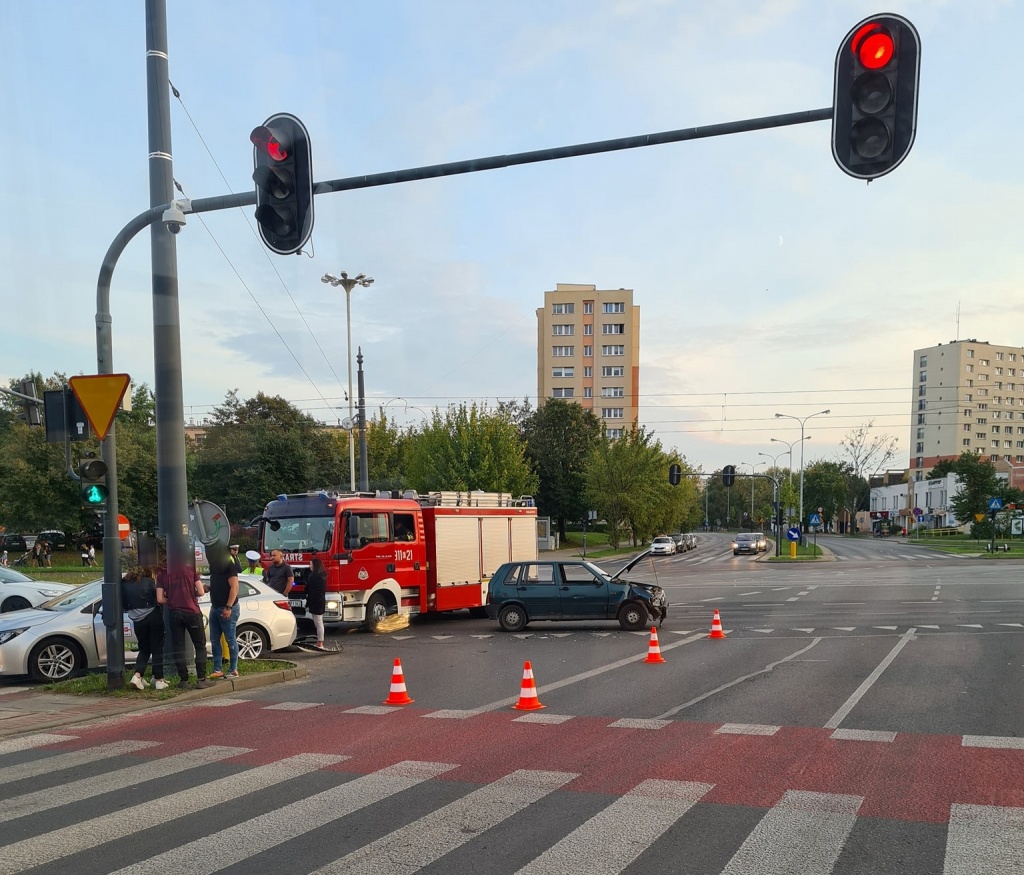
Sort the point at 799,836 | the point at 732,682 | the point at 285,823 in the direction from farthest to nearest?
the point at 732,682
the point at 285,823
the point at 799,836

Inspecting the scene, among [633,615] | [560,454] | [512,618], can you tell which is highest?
[560,454]

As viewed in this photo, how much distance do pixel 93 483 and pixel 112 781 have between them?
5173 mm

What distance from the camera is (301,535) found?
19156 millimetres

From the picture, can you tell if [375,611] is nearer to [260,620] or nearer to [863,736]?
[260,620]

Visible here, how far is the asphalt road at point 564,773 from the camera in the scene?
539 cm

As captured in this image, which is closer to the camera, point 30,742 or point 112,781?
point 112,781

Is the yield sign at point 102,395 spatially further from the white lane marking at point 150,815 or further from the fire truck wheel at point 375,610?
the fire truck wheel at point 375,610

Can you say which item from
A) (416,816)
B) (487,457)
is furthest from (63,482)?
(416,816)

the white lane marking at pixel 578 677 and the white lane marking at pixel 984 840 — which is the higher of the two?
the white lane marking at pixel 984 840

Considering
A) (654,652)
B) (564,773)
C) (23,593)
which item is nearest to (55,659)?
(654,652)

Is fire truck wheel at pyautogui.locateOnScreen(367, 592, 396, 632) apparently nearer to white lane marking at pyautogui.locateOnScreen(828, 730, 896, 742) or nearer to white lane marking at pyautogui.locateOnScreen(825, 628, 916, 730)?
white lane marking at pyautogui.locateOnScreen(825, 628, 916, 730)

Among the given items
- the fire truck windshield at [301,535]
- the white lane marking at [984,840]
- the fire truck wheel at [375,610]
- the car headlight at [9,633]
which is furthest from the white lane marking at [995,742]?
the fire truck windshield at [301,535]

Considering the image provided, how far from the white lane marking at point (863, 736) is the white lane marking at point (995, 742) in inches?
25.0

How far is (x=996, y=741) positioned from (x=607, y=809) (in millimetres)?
4203
